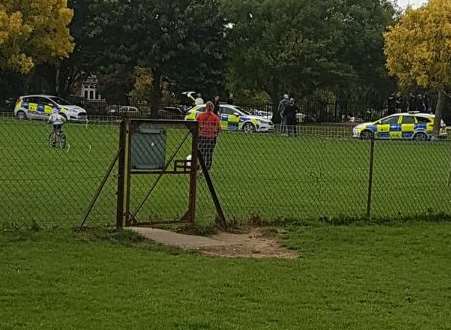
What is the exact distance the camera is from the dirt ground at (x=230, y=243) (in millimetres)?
7988

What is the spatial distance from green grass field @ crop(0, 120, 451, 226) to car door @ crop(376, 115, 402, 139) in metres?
9.56

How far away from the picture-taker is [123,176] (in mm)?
8602

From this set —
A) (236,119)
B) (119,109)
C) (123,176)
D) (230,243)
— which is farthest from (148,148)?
(119,109)

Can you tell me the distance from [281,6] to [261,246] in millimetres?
34975

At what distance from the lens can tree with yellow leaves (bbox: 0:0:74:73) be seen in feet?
128

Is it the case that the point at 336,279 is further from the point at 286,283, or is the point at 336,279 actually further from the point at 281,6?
the point at 281,6

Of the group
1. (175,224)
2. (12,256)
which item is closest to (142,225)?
(175,224)

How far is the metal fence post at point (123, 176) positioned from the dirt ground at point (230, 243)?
22cm

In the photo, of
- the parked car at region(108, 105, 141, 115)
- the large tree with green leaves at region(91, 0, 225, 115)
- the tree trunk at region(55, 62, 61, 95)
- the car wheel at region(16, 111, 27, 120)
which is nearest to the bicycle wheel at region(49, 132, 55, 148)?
the car wheel at region(16, 111, 27, 120)

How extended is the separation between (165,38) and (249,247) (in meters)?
33.8

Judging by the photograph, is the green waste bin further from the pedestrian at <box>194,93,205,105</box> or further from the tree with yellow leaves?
the pedestrian at <box>194,93,205,105</box>

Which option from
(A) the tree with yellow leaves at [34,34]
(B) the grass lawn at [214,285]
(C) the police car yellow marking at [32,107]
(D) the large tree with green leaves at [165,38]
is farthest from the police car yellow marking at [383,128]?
(B) the grass lawn at [214,285]

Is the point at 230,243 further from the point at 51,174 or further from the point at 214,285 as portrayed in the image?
the point at 51,174

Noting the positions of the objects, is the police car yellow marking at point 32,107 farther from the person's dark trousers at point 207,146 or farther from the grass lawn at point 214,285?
the grass lawn at point 214,285
